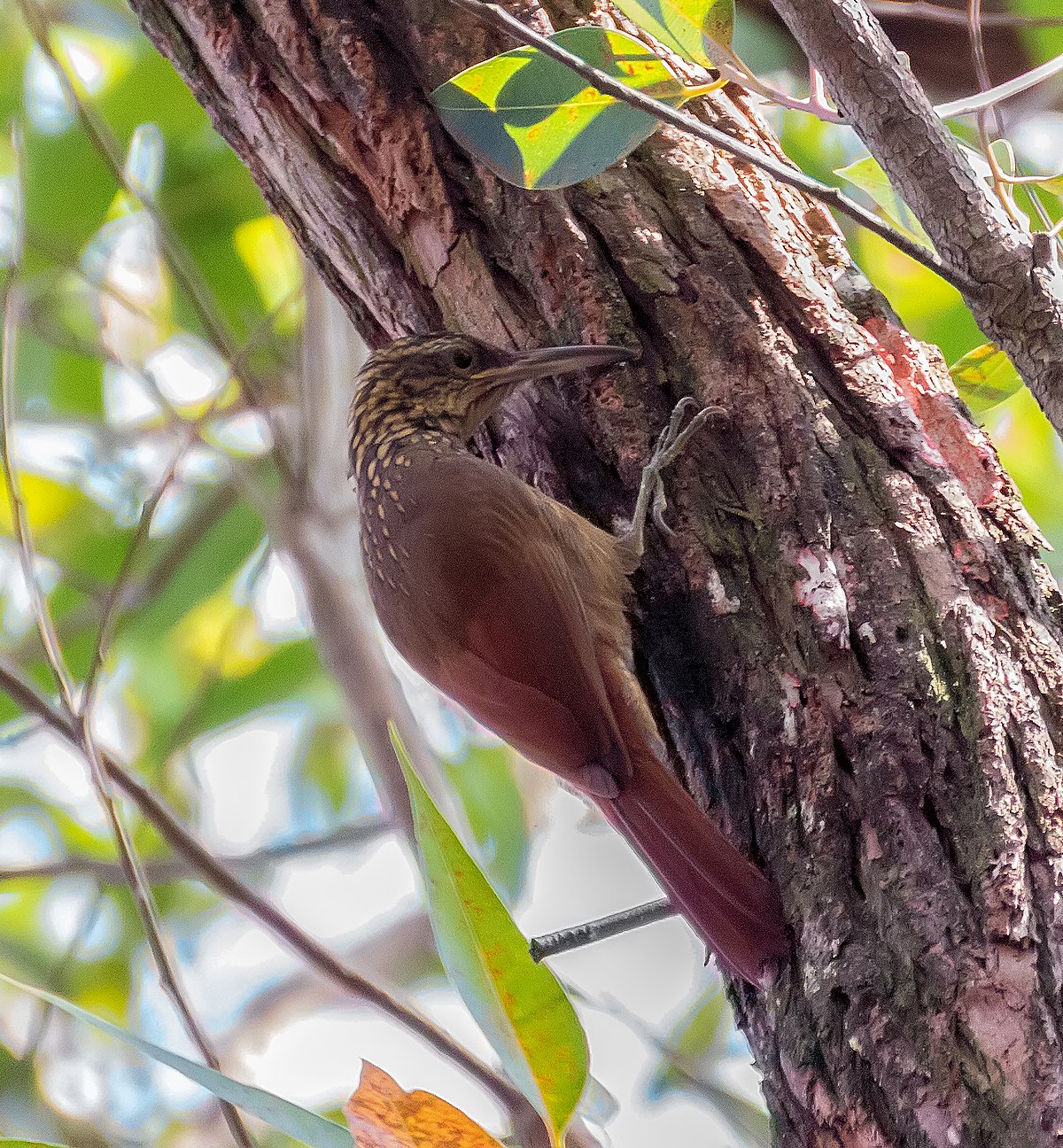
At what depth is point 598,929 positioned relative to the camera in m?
1.82

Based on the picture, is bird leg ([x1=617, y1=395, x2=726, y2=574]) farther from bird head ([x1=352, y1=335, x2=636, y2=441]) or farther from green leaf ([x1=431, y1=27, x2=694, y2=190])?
green leaf ([x1=431, y1=27, x2=694, y2=190])

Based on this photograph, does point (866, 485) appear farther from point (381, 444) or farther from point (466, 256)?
point (381, 444)

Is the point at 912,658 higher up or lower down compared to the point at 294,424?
lower down

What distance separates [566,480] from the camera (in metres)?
2.16

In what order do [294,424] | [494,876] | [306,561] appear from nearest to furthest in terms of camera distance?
[306,561], [294,424], [494,876]

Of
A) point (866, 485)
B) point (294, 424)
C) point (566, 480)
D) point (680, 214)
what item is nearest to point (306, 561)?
point (294, 424)

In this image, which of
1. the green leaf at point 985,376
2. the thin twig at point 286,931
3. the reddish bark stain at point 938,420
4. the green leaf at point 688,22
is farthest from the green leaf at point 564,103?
the thin twig at point 286,931

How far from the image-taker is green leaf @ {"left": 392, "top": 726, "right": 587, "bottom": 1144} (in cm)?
148

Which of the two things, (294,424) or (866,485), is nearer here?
(866,485)

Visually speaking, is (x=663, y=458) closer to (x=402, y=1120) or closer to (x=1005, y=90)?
(x=1005, y=90)

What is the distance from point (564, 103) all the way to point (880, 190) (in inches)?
28.4

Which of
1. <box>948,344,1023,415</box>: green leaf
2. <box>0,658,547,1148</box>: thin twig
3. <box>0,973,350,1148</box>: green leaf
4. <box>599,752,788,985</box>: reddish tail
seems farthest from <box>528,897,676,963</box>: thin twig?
<box>948,344,1023,415</box>: green leaf

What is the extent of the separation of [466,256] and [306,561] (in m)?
1.17

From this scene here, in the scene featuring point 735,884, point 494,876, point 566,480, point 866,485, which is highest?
point 566,480
